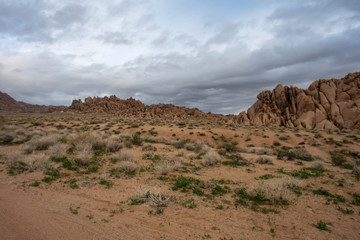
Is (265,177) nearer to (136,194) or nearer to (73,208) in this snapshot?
(136,194)

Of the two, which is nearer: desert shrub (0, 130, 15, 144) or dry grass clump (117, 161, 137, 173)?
dry grass clump (117, 161, 137, 173)

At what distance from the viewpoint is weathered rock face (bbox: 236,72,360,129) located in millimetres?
34531

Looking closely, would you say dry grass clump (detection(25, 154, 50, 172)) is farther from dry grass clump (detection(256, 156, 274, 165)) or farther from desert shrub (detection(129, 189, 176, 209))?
dry grass clump (detection(256, 156, 274, 165))

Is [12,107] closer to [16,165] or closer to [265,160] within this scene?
[16,165]

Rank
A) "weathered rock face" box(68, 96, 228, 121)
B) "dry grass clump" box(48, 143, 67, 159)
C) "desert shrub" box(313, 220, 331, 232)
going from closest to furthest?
"desert shrub" box(313, 220, 331, 232), "dry grass clump" box(48, 143, 67, 159), "weathered rock face" box(68, 96, 228, 121)

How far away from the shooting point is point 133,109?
3199 inches

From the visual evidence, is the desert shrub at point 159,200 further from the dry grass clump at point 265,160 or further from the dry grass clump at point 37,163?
the dry grass clump at point 265,160

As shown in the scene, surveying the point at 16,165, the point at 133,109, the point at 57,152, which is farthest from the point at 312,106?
the point at 133,109

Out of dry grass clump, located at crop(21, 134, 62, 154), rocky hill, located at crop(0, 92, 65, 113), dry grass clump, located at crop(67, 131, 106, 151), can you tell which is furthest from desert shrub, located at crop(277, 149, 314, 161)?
rocky hill, located at crop(0, 92, 65, 113)

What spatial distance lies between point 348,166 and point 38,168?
56.5 ft

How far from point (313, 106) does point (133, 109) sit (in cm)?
6747

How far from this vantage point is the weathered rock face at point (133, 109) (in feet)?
247

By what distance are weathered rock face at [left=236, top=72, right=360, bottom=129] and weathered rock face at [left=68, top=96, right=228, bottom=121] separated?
29.0m

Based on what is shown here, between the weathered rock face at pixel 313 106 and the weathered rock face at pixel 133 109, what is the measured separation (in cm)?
2898
